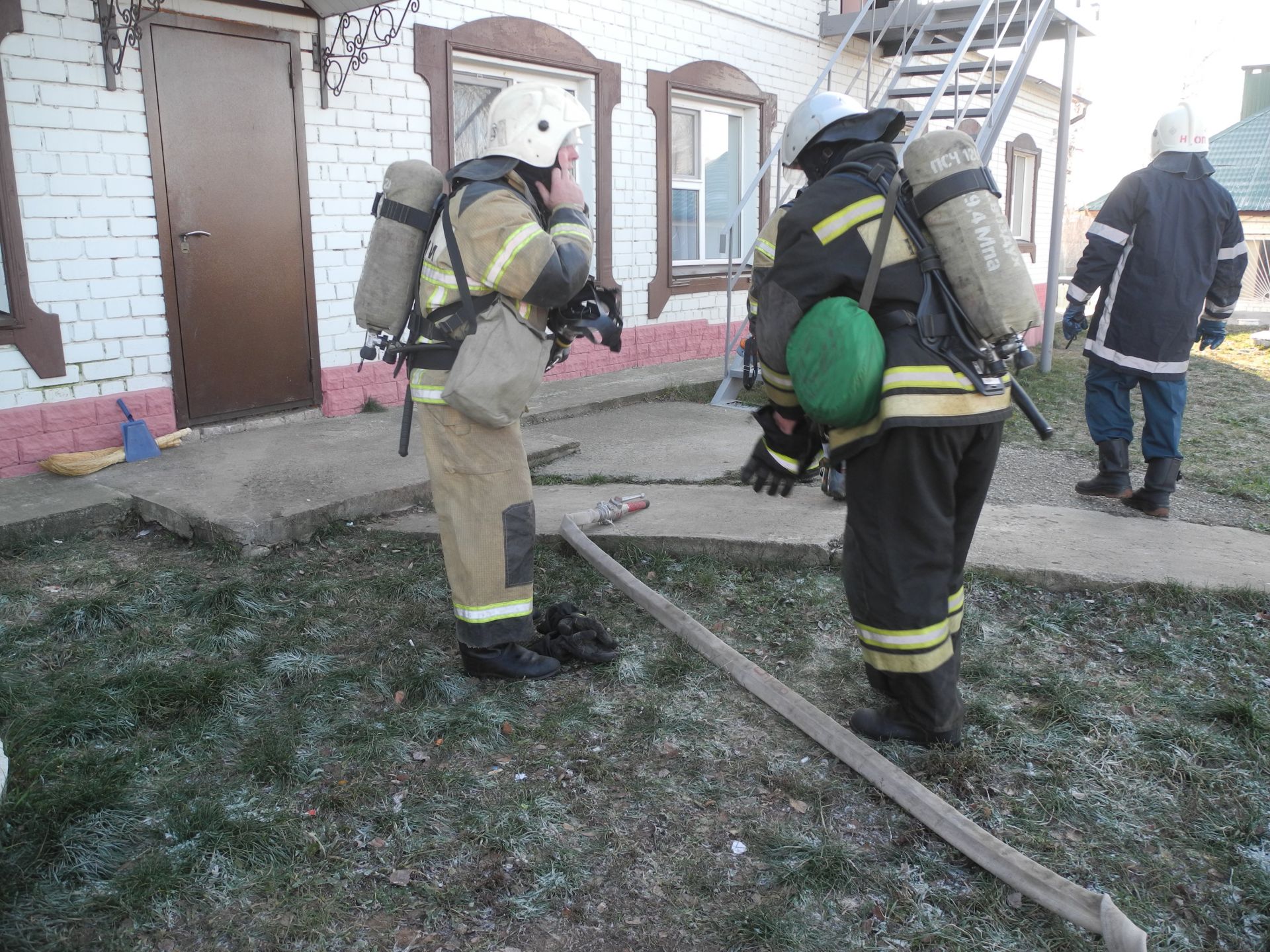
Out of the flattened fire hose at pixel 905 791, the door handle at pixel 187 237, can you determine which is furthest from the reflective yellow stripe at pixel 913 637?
the door handle at pixel 187 237

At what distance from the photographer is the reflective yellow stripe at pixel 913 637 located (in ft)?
9.06

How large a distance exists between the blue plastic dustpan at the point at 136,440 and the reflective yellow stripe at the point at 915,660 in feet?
14.8

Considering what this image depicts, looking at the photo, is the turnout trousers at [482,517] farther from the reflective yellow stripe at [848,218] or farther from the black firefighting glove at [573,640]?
the reflective yellow stripe at [848,218]

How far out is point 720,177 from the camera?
1062 cm

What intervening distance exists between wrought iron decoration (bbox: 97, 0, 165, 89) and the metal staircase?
4.06m

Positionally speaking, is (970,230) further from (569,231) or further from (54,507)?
(54,507)

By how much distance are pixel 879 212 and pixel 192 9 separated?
4.94 m

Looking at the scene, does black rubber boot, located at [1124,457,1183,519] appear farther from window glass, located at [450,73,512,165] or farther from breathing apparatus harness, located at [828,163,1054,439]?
window glass, located at [450,73,512,165]

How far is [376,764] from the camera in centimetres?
289

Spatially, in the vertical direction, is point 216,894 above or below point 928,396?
below

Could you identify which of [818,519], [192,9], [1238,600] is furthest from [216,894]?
[192,9]

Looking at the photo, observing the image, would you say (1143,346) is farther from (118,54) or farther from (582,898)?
(118,54)

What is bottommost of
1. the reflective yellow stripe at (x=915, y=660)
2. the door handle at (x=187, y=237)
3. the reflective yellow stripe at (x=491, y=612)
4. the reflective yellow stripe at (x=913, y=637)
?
the reflective yellow stripe at (x=491, y=612)

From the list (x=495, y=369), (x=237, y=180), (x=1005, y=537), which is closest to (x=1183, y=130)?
(x=1005, y=537)
